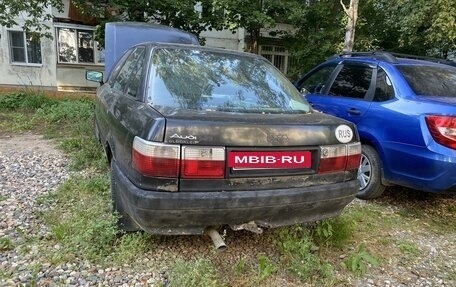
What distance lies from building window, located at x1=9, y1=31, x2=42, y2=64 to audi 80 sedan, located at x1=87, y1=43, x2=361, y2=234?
13.3 m

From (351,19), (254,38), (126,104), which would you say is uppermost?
(351,19)

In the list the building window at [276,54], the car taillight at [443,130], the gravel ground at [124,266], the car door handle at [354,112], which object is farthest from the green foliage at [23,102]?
the building window at [276,54]

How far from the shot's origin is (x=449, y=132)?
10.9 ft

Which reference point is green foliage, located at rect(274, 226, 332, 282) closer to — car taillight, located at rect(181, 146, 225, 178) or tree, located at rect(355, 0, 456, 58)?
car taillight, located at rect(181, 146, 225, 178)

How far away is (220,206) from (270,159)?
451mm

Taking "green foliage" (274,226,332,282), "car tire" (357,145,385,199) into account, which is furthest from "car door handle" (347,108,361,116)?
"green foliage" (274,226,332,282)

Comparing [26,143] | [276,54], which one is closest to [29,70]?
[26,143]

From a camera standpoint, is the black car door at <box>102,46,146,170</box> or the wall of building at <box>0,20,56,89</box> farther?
the wall of building at <box>0,20,56,89</box>

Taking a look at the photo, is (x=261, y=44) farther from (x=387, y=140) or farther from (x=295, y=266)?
(x=295, y=266)

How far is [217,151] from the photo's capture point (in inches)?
87.7

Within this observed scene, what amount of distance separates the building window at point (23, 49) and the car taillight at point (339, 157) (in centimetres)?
1438

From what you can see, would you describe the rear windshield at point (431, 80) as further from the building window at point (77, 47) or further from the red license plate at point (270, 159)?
the building window at point (77, 47)

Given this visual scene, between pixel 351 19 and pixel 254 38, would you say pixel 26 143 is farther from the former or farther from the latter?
pixel 254 38

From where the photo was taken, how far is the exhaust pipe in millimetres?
2328
